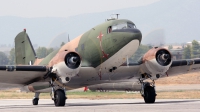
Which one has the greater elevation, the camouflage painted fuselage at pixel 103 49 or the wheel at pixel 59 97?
the camouflage painted fuselage at pixel 103 49

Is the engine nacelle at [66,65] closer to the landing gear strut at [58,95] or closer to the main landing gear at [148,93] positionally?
the landing gear strut at [58,95]

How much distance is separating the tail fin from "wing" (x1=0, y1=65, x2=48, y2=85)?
573cm

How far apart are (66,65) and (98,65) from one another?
2.36 metres

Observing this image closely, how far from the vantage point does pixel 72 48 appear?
3416 cm

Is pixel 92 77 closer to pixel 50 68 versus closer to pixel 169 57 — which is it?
pixel 50 68

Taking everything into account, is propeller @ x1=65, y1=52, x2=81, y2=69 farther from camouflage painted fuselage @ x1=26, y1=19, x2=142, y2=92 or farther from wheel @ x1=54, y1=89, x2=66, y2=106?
wheel @ x1=54, y1=89, x2=66, y2=106

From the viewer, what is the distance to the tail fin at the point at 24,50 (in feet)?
129

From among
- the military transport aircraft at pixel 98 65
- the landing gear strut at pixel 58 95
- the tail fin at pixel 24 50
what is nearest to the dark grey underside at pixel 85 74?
the military transport aircraft at pixel 98 65

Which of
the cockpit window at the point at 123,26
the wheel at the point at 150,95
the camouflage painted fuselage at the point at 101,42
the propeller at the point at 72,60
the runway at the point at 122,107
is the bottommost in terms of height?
the runway at the point at 122,107

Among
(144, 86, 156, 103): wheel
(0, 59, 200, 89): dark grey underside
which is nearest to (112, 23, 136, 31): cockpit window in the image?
(0, 59, 200, 89): dark grey underside

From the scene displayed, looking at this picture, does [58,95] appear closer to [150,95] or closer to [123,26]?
[123,26]

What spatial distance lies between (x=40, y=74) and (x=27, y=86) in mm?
4174

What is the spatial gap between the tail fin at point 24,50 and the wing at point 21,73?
5.73 m

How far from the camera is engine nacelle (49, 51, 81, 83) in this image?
31234 mm
